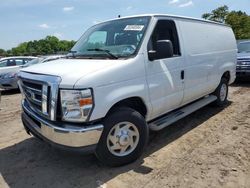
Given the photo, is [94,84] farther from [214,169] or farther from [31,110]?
[214,169]

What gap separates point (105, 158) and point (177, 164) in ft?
3.49

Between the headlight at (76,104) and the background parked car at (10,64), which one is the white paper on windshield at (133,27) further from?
the background parked car at (10,64)

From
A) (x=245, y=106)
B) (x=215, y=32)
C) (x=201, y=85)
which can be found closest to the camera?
(x=201, y=85)

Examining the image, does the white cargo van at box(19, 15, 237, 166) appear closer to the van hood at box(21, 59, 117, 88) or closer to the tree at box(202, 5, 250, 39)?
the van hood at box(21, 59, 117, 88)

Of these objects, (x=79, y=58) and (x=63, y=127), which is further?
(x=79, y=58)

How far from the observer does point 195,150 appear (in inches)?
175

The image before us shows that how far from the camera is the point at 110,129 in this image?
3.71m

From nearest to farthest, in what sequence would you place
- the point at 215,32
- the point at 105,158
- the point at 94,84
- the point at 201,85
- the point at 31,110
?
the point at 94,84, the point at 105,158, the point at 31,110, the point at 201,85, the point at 215,32

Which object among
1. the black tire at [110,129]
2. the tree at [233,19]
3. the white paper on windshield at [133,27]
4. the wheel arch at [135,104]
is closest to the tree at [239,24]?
the tree at [233,19]

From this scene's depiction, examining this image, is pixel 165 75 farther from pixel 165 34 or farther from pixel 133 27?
pixel 133 27

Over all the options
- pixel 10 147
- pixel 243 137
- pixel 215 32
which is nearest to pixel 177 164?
pixel 243 137

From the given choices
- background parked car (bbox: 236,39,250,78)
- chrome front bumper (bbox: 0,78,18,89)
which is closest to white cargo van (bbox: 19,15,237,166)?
background parked car (bbox: 236,39,250,78)

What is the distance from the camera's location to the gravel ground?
142 inches

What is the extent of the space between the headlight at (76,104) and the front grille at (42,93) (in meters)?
0.14
